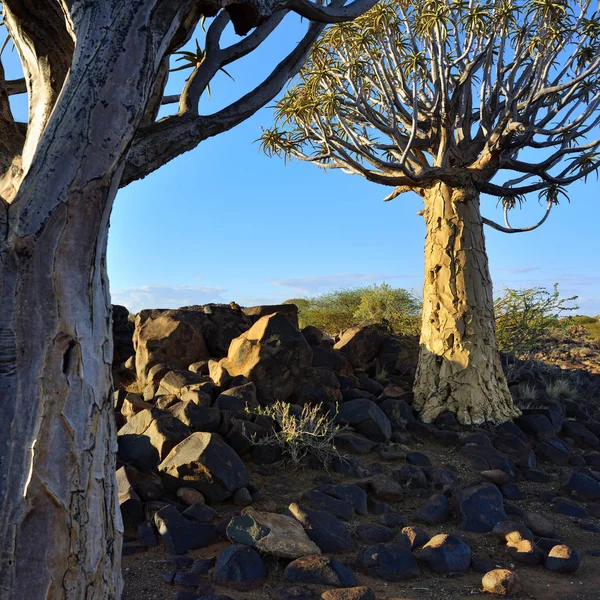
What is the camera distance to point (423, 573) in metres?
4.60

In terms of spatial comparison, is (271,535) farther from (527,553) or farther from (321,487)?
(527,553)

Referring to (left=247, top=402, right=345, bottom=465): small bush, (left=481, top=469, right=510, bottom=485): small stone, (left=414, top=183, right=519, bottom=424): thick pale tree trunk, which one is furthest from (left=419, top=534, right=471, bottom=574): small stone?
(left=414, top=183, right=519, bottom=424): thick pale tree trunk

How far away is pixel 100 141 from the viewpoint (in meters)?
3.39

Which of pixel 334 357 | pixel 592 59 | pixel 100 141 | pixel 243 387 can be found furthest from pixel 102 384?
pixel 592 59

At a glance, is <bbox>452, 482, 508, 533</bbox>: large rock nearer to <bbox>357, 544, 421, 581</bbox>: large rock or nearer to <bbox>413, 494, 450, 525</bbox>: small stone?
<bbox>413, 494, 450, 525</bbox>: small stone

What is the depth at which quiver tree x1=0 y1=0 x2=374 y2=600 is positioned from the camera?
120 inches

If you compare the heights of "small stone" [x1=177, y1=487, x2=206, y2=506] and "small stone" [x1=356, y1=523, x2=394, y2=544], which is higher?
"small stone" [x1=177, y1=487, x2=206, y2=506]

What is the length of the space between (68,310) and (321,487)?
328 cm

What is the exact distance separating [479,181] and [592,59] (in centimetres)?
338

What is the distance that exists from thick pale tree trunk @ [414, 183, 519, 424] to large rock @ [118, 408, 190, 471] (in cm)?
410

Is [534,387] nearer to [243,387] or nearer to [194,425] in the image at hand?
[243,387]

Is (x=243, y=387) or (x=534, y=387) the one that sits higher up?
(x=243, y=387)

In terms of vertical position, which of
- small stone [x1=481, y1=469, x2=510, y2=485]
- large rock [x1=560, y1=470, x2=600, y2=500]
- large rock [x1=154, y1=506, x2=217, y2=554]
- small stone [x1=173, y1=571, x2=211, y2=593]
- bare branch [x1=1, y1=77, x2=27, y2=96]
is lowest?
large rock [x1=560, y1=470, x2=600, y2=500]

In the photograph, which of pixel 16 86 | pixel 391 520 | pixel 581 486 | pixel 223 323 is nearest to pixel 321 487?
pixel 391 520
